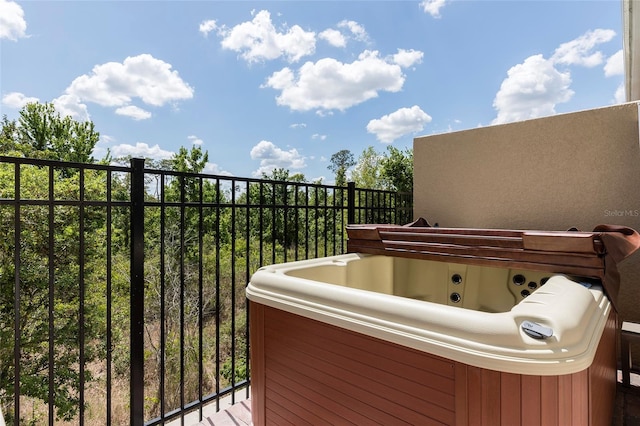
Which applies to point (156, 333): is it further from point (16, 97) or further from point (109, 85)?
point (109, 85)

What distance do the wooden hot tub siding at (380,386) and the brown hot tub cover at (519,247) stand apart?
1.60ft

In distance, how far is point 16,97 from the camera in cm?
1180

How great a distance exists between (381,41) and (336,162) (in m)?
12.8

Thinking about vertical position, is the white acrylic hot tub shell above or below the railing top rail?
below

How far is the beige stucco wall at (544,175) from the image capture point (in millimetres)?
2740

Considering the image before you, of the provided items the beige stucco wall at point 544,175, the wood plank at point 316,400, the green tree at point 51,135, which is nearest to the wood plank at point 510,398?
the wood plank at point 316,400

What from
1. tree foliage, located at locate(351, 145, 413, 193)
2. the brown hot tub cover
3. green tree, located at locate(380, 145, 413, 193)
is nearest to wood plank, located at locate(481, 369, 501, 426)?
the brown hot tub cover

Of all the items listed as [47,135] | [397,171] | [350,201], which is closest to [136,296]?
[350,201]

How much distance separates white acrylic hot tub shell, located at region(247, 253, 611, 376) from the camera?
923mm

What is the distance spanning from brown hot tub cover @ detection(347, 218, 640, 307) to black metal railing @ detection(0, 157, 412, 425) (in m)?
0.79

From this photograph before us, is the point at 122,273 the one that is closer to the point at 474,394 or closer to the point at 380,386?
the point at 380,386

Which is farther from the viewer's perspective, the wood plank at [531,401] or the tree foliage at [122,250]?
the tree foliage at [122,250]

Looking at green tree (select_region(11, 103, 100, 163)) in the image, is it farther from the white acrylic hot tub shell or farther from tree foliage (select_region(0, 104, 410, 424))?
the white acrylic hot tub shell

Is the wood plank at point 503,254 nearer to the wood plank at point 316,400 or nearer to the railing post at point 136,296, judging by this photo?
the wood plank at point 316,400
